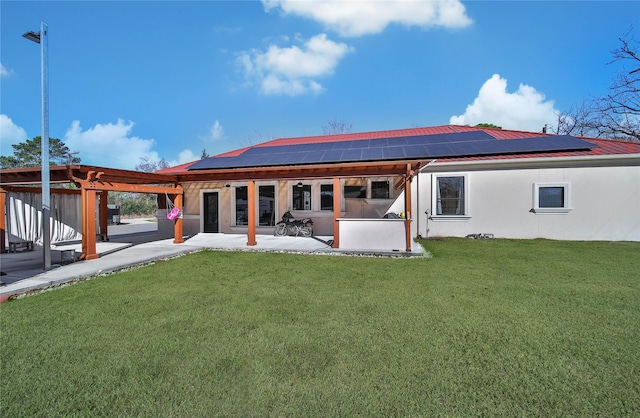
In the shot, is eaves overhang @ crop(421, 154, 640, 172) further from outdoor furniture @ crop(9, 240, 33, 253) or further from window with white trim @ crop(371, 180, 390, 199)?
outdoor furniture @ crop(9, 240, 33, 253)

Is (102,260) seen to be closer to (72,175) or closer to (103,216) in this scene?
(72,175)

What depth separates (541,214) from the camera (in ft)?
33.8

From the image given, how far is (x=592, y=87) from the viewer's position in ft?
58.0

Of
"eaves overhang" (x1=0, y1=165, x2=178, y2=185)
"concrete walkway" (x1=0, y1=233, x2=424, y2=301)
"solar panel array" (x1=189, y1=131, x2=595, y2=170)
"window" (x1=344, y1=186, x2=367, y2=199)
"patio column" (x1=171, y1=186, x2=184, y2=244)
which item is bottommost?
"concrete walkway" (x1=0, y1=233, x2=424, y2=301)

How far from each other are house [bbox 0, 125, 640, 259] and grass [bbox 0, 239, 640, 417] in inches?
161

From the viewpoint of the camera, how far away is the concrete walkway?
17.1ft

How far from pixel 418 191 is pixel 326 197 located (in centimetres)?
382

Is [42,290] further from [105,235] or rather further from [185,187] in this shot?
[185,187]

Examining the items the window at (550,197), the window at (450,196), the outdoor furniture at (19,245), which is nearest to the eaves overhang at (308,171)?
the window at (450,196)

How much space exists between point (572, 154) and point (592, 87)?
12.7m

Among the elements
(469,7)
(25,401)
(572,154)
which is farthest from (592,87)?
(25,401)

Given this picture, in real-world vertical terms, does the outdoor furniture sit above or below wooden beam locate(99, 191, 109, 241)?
below

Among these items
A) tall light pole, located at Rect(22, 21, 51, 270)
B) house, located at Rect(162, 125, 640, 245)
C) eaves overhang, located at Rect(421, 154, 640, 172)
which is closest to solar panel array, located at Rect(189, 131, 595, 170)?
house, located at Rect(162, 125, 640, 245)

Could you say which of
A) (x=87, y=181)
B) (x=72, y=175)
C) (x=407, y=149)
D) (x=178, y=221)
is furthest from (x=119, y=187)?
(x=407, y=149)
